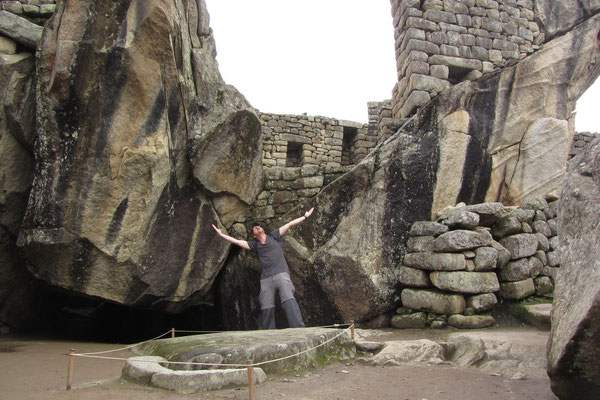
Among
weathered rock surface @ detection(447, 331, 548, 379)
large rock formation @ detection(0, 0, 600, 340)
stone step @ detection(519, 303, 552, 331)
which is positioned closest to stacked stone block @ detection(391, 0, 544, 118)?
large rock formation @ detection(0, 0, 600, 340)

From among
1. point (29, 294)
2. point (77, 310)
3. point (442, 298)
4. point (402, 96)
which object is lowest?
point (77, 310)

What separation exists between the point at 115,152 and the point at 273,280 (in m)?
2.77

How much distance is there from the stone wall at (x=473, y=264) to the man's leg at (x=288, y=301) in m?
1.27

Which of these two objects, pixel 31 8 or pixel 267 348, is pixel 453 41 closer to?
pixel 267 348

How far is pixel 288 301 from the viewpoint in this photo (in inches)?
Answer: 220

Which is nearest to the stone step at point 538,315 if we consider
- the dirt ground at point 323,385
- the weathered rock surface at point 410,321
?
the weathered rock surface at point 410,321

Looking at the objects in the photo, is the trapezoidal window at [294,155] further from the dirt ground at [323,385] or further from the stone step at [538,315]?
the dirt ground at [323,385]

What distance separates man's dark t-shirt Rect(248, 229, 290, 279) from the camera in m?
5.82

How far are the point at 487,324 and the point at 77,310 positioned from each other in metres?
7.77

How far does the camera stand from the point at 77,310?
28.7 feet

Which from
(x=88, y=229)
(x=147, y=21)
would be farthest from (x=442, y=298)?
(x=147, y=21)

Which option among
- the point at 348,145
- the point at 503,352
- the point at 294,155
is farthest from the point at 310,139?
the point at 503,352

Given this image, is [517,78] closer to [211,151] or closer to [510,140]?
[510,140]

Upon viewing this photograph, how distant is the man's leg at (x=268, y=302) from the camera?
5664 mm
